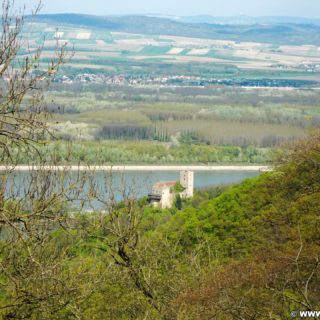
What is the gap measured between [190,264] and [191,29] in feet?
286

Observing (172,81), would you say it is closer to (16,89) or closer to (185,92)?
(185,92)

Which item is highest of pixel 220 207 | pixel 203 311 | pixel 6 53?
pixel 6 53

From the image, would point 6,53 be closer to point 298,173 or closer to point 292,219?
point 292,219

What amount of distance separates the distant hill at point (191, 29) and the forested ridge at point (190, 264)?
7735 centimetres

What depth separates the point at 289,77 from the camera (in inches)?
2190

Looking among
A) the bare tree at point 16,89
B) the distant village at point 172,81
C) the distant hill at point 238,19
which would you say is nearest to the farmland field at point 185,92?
the distant village at point 172,81

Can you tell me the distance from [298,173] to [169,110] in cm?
2828

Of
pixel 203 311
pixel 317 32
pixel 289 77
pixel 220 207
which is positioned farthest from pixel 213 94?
pixel 317 32

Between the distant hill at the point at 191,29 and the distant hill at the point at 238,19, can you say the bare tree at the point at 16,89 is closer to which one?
the distant hill at the point at 191,29

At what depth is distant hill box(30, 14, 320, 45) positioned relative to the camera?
287ft

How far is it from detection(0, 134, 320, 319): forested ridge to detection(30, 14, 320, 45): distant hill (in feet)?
254

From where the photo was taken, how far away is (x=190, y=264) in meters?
5.52

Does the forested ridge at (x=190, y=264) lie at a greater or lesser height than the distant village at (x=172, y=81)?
greater

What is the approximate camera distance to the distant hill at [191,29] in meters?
87.5
